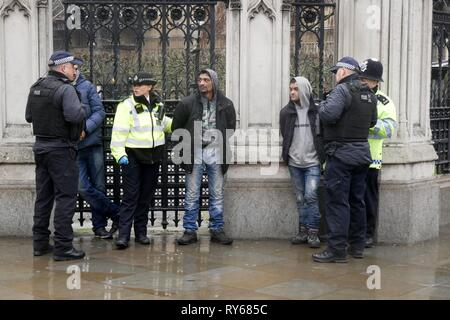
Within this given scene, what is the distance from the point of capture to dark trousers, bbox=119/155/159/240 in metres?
8.39

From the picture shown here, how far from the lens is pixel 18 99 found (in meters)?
8.77

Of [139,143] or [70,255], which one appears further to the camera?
[139,143]

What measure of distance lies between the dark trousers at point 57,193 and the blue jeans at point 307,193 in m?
2.46

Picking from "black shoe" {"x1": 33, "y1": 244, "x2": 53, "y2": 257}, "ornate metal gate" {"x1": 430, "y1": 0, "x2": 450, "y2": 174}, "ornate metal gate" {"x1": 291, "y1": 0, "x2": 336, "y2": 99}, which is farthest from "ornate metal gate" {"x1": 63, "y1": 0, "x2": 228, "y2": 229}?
"ornate metal gate" {"x1": 430, "y1": 0, "x2": 450, "y2": 174}

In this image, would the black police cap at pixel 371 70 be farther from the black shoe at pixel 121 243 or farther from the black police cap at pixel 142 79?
the black shoe at pixel 121 243

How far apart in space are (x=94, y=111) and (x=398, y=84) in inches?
138

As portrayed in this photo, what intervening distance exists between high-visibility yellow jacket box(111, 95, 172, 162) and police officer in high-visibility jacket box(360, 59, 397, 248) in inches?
91.7

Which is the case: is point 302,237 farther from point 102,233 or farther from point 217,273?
point 102,233

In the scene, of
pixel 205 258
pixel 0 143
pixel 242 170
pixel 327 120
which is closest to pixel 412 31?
pixel 327 120

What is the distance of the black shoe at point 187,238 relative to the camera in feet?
28.3

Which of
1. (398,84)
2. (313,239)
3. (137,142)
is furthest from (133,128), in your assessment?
(398,84)

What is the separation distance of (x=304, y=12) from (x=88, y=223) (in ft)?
12.7

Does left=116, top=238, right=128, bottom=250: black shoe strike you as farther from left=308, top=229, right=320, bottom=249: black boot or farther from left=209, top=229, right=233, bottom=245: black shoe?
left=308, top=229, right=320, bottom=249: black boot
